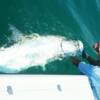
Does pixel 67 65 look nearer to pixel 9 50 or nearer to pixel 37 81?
pixel 9 50

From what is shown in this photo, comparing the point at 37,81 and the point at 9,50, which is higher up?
the point at 9,50

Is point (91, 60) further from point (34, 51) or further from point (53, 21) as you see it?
point (53, 21)

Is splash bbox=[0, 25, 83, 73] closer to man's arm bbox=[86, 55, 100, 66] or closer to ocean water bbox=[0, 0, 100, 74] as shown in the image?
ocean water bbox=[0, 0, 100, 74]

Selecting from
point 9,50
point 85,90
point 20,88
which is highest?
point 9,50

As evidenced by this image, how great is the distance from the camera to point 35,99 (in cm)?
427

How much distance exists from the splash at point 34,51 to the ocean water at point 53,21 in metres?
0.11

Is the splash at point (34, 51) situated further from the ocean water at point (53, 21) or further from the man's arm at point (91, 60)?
the man's arm at point (91, 60)

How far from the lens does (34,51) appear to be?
6.59m

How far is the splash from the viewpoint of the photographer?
6.09 metres

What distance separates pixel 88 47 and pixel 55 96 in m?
3.59

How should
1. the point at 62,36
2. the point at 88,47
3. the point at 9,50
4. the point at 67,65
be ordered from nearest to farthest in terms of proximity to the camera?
1. the point at 9,50
2. the point at 67,65
3. the point at 62,36
4. the point at 88,47

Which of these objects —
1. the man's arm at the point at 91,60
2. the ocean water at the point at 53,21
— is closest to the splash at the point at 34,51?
the ocean water at the point at 53,21

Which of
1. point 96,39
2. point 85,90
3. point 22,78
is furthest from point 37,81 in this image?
point 96,39

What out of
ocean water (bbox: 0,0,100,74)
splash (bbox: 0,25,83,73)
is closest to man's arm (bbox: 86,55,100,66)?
splash (bbox: 0,25,83,73)
